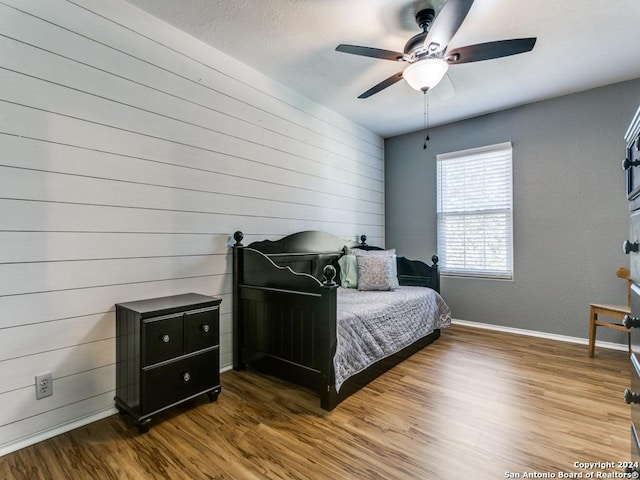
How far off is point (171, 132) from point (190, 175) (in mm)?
316

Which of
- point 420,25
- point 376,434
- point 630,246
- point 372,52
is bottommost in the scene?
point 376,434

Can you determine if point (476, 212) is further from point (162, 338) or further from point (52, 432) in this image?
point (52, 432)

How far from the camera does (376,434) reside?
1.72 m

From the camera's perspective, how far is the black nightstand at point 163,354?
175cm

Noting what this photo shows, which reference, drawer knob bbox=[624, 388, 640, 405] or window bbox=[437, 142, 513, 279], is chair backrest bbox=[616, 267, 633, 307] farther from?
drawer knob bbox=[624, 388, 640, 405]

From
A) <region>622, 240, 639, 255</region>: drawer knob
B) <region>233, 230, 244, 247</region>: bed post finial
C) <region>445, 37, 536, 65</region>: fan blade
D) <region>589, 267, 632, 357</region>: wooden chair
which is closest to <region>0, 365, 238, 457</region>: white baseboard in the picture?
<region>233, 230, 244, 247</region>: bed post finial

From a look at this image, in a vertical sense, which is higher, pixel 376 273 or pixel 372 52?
pixel 372 52

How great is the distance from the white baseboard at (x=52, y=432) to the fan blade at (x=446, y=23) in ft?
9.56

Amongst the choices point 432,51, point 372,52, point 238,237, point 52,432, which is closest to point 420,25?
point 432,51

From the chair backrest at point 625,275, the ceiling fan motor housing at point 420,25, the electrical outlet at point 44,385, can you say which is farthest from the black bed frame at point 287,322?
the chair backrest at point 625,275

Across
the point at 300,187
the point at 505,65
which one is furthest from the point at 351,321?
the point at 505,65

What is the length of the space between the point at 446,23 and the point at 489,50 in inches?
16.5

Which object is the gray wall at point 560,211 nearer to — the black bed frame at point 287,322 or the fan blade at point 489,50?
Result: the black bed frame at point 287,322

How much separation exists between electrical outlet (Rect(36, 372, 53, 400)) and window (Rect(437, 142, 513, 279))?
3.91 m
